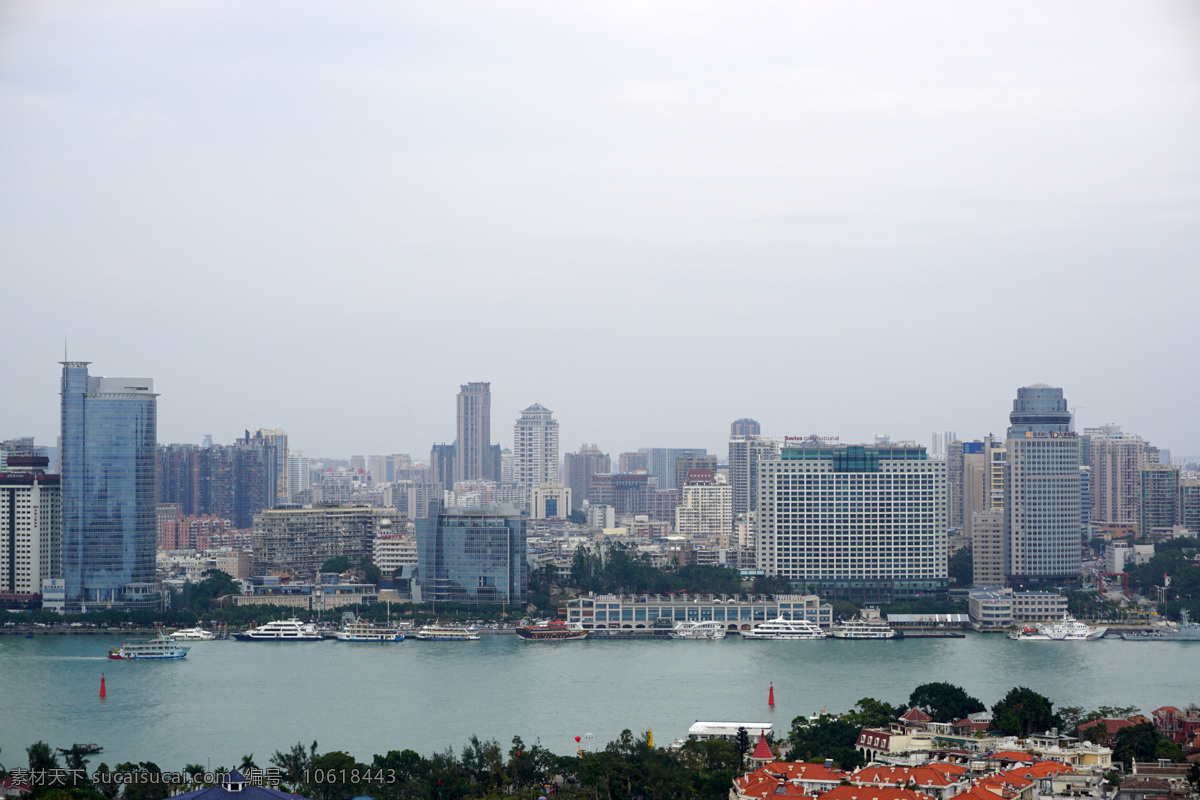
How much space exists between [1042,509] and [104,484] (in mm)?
11279

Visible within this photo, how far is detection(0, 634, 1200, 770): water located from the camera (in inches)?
411

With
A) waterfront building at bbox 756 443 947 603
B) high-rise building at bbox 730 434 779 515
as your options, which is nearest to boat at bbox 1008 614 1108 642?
waterfront building at bbox 756 443 947 603

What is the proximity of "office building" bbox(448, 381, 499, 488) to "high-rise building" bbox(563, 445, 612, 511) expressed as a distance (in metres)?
1.94


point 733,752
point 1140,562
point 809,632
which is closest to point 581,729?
point 733,752

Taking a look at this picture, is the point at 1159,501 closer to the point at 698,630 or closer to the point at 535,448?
the point at 698,630

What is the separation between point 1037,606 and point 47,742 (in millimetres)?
11575

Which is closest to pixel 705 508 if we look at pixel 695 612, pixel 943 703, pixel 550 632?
Answer: pixel 695 612

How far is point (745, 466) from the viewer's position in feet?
108

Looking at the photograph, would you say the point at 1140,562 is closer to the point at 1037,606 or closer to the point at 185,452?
the point at 1037,606

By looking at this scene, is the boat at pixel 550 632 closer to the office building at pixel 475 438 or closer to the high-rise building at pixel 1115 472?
the high-rise building at pixel 1115 472

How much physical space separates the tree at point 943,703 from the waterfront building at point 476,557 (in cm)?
914

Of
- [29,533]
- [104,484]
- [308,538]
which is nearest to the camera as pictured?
[104,484]

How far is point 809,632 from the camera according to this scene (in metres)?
Answer: 17.3

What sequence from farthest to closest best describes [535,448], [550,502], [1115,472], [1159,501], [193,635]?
[535,448] < [550,502] < [1115,472] < [1159,501] < [193,635]
